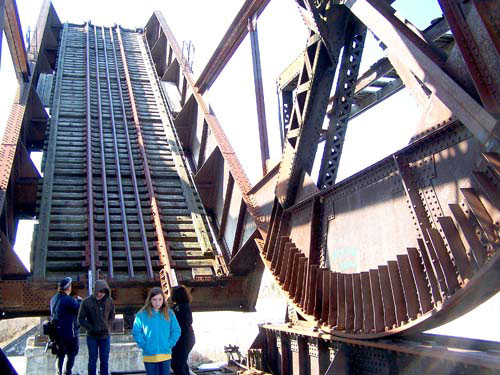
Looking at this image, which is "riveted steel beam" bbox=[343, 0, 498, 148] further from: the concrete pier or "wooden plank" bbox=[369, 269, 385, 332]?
the concrete pier

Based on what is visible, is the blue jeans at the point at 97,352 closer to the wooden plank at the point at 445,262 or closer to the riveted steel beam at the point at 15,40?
the wooden plank at the point at 445,262

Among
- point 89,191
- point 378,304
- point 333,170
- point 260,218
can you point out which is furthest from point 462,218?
point 89,191

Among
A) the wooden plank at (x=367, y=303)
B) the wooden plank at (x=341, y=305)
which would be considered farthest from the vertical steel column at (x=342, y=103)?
the wooden plank at (x=367, y=303)

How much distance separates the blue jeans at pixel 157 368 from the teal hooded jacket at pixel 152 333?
0.11 m

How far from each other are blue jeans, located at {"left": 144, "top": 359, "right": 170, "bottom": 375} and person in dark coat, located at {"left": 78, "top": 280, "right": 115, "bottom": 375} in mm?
1247

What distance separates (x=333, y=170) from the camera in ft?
20.4

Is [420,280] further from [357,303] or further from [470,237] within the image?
[357,303]

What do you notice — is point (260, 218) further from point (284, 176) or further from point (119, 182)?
point (119, 182)

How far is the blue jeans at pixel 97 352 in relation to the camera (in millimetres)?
5720

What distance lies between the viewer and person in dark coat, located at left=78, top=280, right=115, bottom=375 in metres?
5.73

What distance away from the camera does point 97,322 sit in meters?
5.74

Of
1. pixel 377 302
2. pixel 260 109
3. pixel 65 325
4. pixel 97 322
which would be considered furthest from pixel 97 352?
pixel 260 109

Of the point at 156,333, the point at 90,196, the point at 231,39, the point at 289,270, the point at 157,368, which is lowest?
the point at 157,368

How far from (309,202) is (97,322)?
2.85 meters
